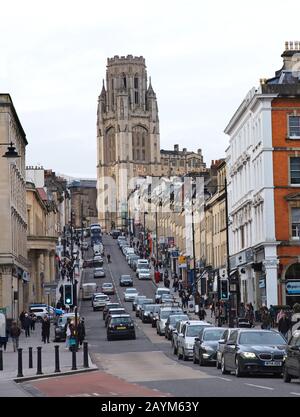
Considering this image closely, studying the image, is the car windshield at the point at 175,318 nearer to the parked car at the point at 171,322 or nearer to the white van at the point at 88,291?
the parked car at the point at 171,322

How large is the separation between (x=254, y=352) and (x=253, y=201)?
44037 mm

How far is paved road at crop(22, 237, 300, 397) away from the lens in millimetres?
27312

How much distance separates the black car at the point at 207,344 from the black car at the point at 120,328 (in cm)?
2192

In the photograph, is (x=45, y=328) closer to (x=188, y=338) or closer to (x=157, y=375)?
(x=188, y=338)

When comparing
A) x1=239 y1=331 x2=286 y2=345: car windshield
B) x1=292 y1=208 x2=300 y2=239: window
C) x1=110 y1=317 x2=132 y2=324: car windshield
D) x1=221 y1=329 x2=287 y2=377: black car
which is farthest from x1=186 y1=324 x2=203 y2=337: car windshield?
x1=292 y1=208 x2=300 y2=239: window

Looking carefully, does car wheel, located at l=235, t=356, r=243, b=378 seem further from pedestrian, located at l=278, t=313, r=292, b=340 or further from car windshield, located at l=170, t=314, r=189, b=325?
car windshield, located at l=170, t=314, r=189, b=325

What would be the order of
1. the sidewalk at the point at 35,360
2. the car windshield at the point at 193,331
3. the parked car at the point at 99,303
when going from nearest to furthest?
1. the sidewalk at the point at 35,360
2. the car windshield at the point at 193,331
3. the parked car at the point at 99,303

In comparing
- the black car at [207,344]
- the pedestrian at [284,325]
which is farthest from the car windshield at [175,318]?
the black car at [207,344]

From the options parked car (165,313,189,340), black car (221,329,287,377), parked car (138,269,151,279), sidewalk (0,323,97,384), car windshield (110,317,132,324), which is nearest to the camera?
black car (221,329,287,377)

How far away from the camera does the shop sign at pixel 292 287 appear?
72.1 meters

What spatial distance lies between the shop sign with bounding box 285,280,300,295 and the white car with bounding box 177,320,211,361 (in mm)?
24273

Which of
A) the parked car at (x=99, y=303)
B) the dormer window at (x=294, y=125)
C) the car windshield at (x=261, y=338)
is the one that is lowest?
the car windshield at (x=261, y=338)
